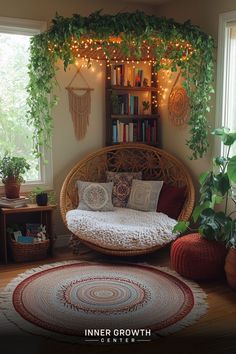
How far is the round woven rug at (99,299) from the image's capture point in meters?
2.92

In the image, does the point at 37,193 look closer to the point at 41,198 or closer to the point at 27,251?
the point at 41,198

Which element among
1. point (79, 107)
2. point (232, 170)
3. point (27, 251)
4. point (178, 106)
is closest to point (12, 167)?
point (27, 251)

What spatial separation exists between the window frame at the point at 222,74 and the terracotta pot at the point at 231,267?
48.4 inches

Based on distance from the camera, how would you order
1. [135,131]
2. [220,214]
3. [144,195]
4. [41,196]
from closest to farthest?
[220,214], [41,196], [144,195], [135,131]

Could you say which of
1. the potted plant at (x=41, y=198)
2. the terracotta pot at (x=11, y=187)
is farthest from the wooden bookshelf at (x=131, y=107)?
the terracotta pot at (x=11, y=187)

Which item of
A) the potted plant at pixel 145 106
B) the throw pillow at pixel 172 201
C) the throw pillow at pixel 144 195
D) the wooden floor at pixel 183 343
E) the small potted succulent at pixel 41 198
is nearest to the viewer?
the wooden floor at pixel 183 343

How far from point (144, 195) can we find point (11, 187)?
1433mm

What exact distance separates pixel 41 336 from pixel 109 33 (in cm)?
267

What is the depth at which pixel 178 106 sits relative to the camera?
16.1 ft

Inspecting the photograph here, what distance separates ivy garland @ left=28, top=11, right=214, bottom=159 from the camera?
390cm

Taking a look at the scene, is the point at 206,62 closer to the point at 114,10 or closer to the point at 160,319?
the point at 114,10

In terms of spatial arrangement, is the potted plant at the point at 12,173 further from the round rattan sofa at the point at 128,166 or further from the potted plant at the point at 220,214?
the potted plant at the point at 220,214

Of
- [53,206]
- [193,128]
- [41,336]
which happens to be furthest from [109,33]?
[41,336]

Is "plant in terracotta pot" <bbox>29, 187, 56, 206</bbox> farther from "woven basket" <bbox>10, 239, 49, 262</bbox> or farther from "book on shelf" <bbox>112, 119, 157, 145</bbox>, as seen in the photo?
"book on shelf" <bbox>112, 119, 157, 145</bbox>
